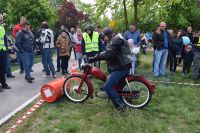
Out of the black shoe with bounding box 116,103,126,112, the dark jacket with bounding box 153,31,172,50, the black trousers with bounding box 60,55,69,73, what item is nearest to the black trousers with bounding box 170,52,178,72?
the dark jacket with bounding box 153,31,172,50

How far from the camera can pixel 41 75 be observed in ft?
41.3

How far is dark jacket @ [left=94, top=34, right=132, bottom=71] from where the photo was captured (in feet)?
22.5

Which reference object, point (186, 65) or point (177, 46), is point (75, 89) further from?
point (177, 46)

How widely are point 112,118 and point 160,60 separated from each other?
18.8 ft

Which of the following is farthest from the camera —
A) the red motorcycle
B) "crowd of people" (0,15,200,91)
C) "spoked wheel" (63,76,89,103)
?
"crowd of people" (0,15,200,91)

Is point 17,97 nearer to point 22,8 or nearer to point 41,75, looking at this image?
point 41,75

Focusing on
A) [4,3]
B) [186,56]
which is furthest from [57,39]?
[4,3]

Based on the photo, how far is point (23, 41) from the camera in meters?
10.8

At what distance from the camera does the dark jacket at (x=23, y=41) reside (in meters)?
10.6

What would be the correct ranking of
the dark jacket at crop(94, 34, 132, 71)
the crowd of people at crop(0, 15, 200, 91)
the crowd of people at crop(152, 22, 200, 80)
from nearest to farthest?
1. the dark jacket at crop(94, 34, 132, 71)
2. the crowd of people at crop(0, 15, 200, 91)
3. the crowd of people at crop(152, 22, 200, 80)

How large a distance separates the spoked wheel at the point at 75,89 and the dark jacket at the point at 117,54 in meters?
1.06

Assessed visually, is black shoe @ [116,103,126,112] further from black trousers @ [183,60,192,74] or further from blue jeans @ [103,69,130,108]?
black trousers @ [183,60,192,74]

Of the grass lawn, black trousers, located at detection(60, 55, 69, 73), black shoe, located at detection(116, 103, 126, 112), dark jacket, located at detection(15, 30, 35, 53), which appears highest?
dark jacket, located at detection(15, 30, 35, 53)

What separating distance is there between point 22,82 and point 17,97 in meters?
2.13
